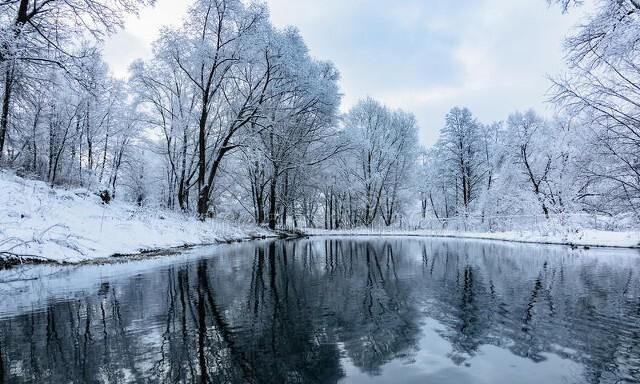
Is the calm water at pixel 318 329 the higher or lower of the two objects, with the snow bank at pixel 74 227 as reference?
lower

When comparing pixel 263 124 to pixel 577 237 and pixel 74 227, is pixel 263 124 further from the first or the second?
pixel 577 237

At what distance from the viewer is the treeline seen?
1191cm

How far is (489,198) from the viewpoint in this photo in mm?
36469

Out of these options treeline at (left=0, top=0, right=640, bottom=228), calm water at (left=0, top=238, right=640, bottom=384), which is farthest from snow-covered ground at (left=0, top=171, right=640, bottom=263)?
treeline at (left=0, top=0, right=640, bottom=228)

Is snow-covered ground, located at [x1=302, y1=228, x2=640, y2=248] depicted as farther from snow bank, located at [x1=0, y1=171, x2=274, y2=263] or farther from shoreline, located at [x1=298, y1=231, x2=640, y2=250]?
snow bank, located at [x1=0, y1=171, x2=274, y2=263]

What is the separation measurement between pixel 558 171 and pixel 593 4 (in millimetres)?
20966

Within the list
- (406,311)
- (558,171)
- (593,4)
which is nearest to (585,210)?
(558,171)

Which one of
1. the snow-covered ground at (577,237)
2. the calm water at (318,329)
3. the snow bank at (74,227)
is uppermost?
the snow bank at (74,227)

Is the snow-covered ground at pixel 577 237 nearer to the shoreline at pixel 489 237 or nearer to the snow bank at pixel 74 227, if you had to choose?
the shoreline at pixel 489 237

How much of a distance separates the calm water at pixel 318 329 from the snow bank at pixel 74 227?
1280 mm

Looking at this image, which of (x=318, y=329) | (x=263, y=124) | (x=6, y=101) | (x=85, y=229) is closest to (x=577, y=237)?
(x=263, y=124)

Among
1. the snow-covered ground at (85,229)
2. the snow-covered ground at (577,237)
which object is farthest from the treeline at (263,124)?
the snow-covered ground at (85,229)

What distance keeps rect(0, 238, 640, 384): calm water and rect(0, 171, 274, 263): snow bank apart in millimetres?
1280

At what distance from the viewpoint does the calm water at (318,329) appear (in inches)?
118
